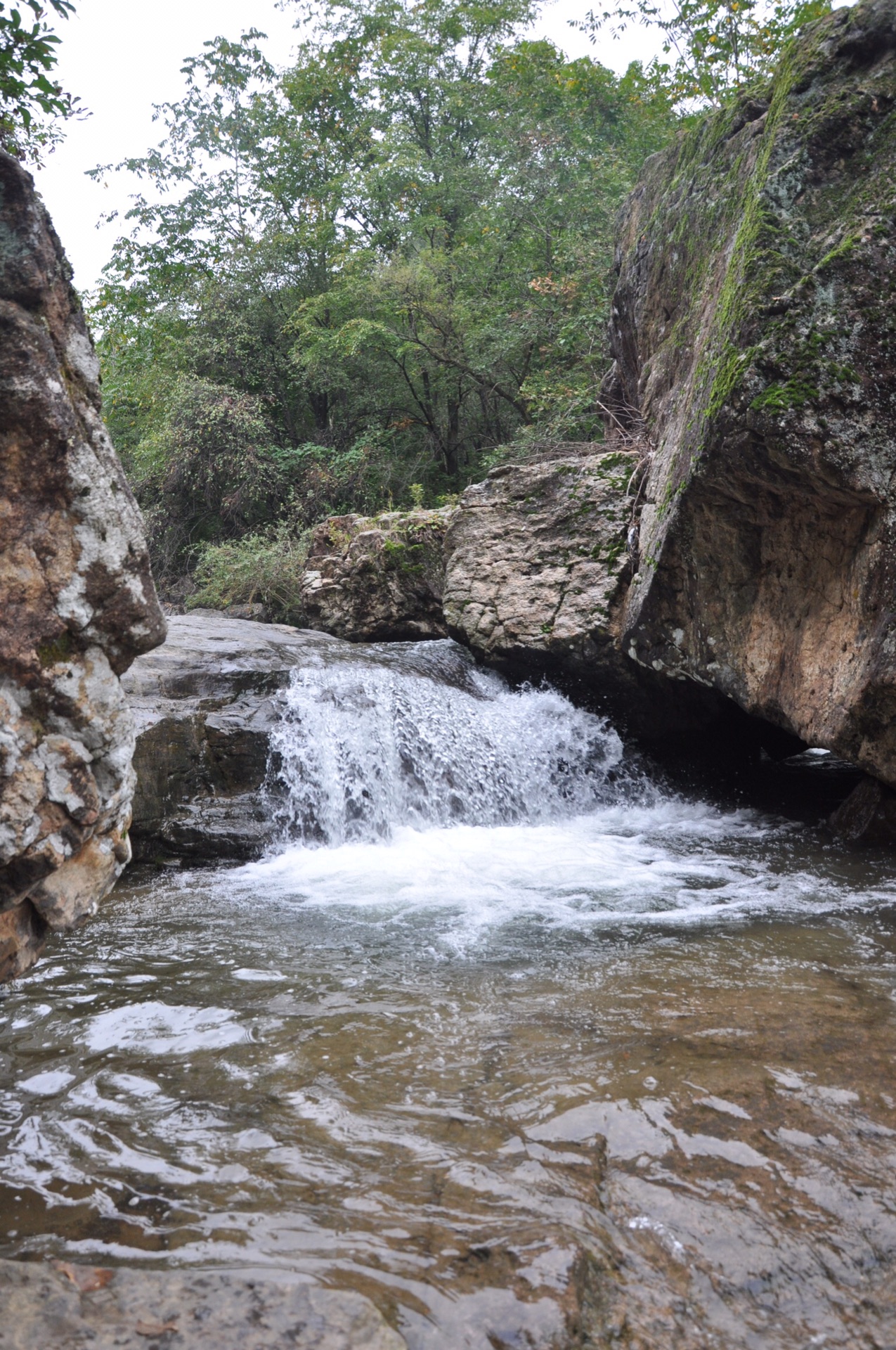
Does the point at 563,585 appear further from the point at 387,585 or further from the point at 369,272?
the point at 369,272

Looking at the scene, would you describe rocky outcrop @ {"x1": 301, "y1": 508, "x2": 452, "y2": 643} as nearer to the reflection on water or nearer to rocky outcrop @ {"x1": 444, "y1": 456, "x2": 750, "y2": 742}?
rocky outcrop @ {"x1": 444, "y1": 456, "x2": 750, "y2": 742}

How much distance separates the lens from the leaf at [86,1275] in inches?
67.6

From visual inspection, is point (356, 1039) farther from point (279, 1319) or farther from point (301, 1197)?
point (279, 1319)

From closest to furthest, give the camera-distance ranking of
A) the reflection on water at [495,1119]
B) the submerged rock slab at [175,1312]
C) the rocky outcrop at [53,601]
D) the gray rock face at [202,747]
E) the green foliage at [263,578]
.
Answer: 1. the submerged rock slab at [175,1312]
2. the reflection on water at [495,1119]
3. the rocky outcrop at [53,601]
4. the gray rock face at [202,747]
5. the green foliage at [263,578]

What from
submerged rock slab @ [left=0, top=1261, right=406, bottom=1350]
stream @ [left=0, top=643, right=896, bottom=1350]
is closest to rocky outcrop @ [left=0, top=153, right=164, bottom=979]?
stream @ [left=0, top=643, right=896, bottom=1350]

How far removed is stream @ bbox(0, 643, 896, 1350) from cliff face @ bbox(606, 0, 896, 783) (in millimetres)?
1403

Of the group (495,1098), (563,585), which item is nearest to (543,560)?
(563,585)

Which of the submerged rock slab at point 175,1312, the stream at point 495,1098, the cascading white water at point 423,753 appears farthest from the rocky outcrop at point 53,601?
the cascading white water at point 423,753

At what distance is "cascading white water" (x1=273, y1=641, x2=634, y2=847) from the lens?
7.28 metres

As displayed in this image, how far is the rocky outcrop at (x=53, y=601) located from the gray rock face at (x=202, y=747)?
14.1ft

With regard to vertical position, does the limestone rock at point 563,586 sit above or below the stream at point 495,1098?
above

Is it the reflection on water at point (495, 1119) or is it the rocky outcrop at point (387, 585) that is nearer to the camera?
the reflection on water at point (495, 1119)

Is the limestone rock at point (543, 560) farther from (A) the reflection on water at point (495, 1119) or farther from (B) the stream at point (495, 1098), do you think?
(A) the reflection on water at point (495, 1119)

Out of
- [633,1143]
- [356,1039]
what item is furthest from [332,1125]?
[633,1143]
